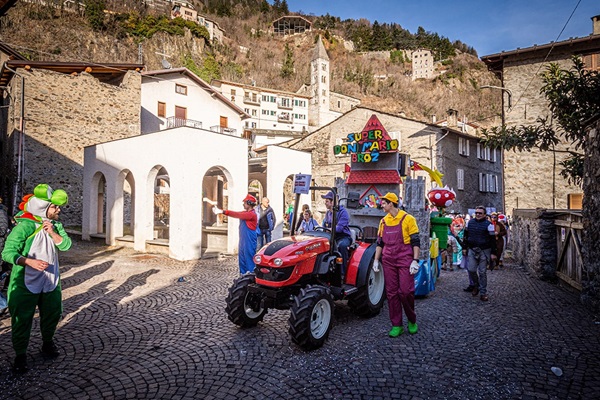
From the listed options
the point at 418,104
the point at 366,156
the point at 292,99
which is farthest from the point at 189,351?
the point at 418,104

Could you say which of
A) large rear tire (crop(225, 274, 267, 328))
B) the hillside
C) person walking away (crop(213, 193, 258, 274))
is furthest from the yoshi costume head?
the hillside

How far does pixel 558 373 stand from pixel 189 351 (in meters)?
3.91

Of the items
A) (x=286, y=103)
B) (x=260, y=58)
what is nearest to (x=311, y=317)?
(x=286, y=103)

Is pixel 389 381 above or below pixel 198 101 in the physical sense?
below

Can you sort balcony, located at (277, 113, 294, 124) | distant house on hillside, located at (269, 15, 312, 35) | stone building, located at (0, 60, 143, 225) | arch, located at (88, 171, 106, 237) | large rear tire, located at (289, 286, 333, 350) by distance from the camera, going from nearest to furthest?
large rear tire, located at (289, 286, 333, 350) → arch, located at (88, 171, 106, 237) → stone building, located at (0, 60, 143, 225) → balcony, located at (277, 113, 294, 124) → distant house on hillside, located at (269, 15, 312, 35)

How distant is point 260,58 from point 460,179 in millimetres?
→ 65136

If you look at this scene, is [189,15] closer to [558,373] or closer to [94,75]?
[94,75]

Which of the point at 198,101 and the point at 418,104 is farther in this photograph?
the point at 418,104

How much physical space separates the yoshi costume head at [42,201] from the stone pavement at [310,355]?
5.28 ft

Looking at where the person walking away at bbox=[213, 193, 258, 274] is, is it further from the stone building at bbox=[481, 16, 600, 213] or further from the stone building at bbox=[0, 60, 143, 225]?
the stone building at bbox=[481, 16, 600, 213]

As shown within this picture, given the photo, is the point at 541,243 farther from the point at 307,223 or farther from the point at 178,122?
the point at 178,122

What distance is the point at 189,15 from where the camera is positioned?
240ft

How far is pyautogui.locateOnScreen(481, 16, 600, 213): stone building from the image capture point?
1747 cm

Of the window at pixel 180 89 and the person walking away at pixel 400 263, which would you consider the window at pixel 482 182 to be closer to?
the window at pixel 180 89
